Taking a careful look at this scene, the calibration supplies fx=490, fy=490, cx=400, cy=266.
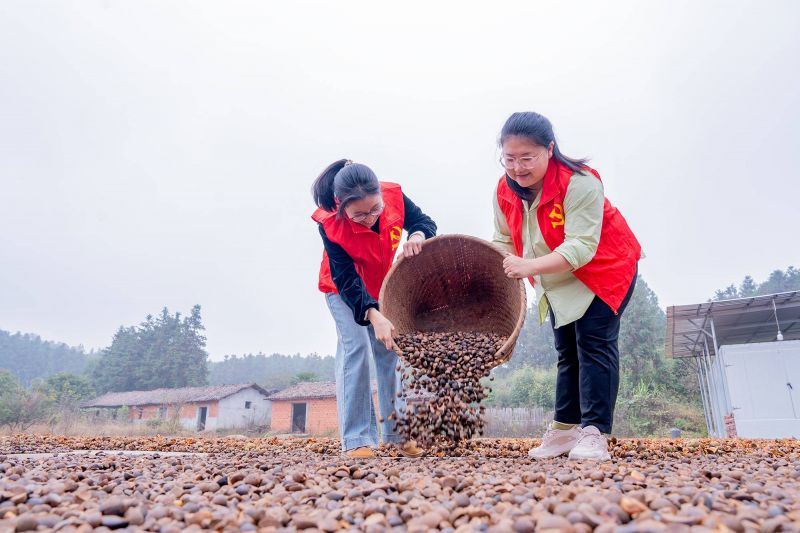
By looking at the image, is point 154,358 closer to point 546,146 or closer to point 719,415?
point 719,415

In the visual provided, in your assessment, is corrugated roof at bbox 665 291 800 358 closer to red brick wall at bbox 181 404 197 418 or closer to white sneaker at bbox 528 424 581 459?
white sneaker at bbox 528 424 581 459

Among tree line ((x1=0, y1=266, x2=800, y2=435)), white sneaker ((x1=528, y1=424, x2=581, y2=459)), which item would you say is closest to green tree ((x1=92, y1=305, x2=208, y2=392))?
tree line ((x1=0, y1=266, x2=800, y2=435))

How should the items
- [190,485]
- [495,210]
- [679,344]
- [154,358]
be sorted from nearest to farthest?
[190,485] → [495,210] → [679,344] → [154,358]

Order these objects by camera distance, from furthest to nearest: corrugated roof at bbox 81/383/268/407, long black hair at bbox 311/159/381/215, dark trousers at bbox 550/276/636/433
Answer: corrugated roof at bbox 81/383/268/407 → long black hair at bbox 311/159/381/215 → dark trousers at bbox 550/276/636/433

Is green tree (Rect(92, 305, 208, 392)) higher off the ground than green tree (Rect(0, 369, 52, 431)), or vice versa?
green tree (Rect(92, 305, 208, 392))

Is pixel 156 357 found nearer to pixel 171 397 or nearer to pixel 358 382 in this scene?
pixel 171 397

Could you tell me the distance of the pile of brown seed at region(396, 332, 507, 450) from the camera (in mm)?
→ 2729

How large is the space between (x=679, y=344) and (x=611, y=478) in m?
15.0

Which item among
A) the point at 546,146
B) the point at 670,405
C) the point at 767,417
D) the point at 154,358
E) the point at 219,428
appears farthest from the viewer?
the point at 154,358

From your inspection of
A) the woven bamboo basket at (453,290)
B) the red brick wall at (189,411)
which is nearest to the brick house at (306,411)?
the red brick wall at (189,411)

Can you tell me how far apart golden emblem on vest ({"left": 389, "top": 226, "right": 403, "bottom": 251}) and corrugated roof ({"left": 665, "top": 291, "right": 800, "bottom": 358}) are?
9.08 metres

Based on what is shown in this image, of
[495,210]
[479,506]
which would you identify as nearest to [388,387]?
[495,210]

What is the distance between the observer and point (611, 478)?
5.61 ft

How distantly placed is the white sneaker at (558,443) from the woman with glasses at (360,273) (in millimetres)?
730
